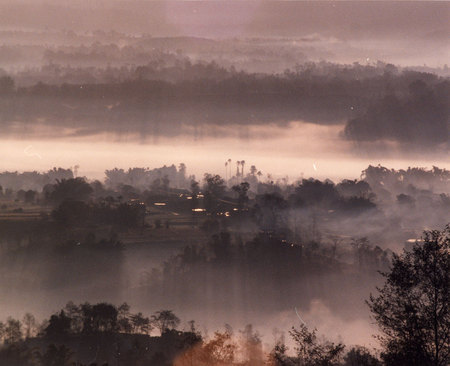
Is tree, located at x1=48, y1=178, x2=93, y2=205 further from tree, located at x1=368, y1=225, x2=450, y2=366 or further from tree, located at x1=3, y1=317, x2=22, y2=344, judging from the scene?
tree, located at x1=368, y1=225, x2=450, y2=366

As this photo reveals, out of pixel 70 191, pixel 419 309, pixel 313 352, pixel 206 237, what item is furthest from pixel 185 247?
pixel 419 309

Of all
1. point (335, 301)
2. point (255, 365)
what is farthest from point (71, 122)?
point (255, 365)

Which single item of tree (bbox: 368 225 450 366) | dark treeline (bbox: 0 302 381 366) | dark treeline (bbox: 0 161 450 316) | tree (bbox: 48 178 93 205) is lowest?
dark treeline (bbox: 0 302 381 366)

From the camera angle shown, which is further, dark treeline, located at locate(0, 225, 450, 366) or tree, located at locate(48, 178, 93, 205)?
tree, located at locate(48, 178, 93, 205)

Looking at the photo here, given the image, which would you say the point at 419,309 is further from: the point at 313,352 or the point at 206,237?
the point at 206,237

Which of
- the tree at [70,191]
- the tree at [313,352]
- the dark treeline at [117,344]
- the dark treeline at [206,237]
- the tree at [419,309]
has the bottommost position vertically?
the dark treeline at [117,344]

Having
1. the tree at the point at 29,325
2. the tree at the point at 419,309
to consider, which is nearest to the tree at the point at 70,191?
the tree at the point at 29,325

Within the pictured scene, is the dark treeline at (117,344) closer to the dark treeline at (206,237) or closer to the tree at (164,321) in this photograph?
the tree at (164,321)

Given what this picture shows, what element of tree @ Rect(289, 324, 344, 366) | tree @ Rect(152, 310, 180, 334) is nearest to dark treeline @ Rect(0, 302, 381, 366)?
tree @ Rect(152, 310, 180, 334)

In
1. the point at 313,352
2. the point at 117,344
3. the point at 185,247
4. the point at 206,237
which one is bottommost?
the point at 117,344
